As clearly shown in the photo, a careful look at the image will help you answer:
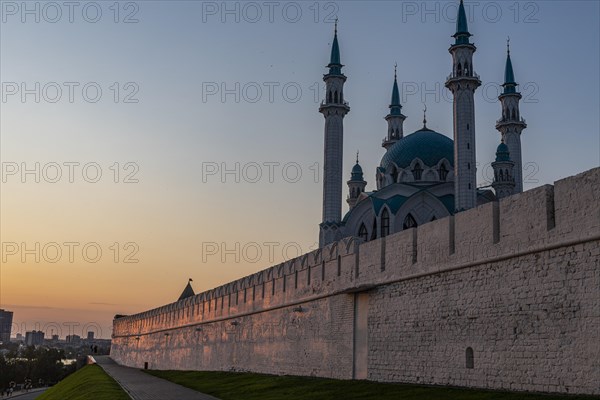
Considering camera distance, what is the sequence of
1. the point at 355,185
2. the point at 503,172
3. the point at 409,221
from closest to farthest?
the point at 409,221, the point at 503,172, the point at 355,185

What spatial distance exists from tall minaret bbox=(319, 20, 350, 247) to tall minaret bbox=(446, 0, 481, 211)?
6.37 meters

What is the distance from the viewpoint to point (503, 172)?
3888 cm

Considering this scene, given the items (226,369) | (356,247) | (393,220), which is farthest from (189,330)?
(356,247)

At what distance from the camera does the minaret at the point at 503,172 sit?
128 ft

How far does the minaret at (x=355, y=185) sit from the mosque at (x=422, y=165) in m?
6.18

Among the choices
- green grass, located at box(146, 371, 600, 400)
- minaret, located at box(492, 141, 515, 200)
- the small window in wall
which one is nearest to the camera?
green grass, located at box(146, 371, 600, 400)

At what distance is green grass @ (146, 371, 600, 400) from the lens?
34.2 ft

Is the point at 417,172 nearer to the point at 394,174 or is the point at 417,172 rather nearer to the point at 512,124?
the point at 394,174

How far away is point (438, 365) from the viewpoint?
40.3 feet

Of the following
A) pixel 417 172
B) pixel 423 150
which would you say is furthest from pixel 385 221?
pixel 423 150

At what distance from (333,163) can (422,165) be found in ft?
21.6

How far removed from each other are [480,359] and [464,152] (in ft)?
71.4

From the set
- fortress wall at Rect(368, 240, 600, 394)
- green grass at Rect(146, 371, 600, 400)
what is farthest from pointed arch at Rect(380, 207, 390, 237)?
fortress wall at Rect(368, 240, 600, 394)

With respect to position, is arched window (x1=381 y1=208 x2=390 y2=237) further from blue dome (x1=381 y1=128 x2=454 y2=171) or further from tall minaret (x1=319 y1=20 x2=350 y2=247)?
blue dome (x1=381 y1=128 x2=454 y2=171)
